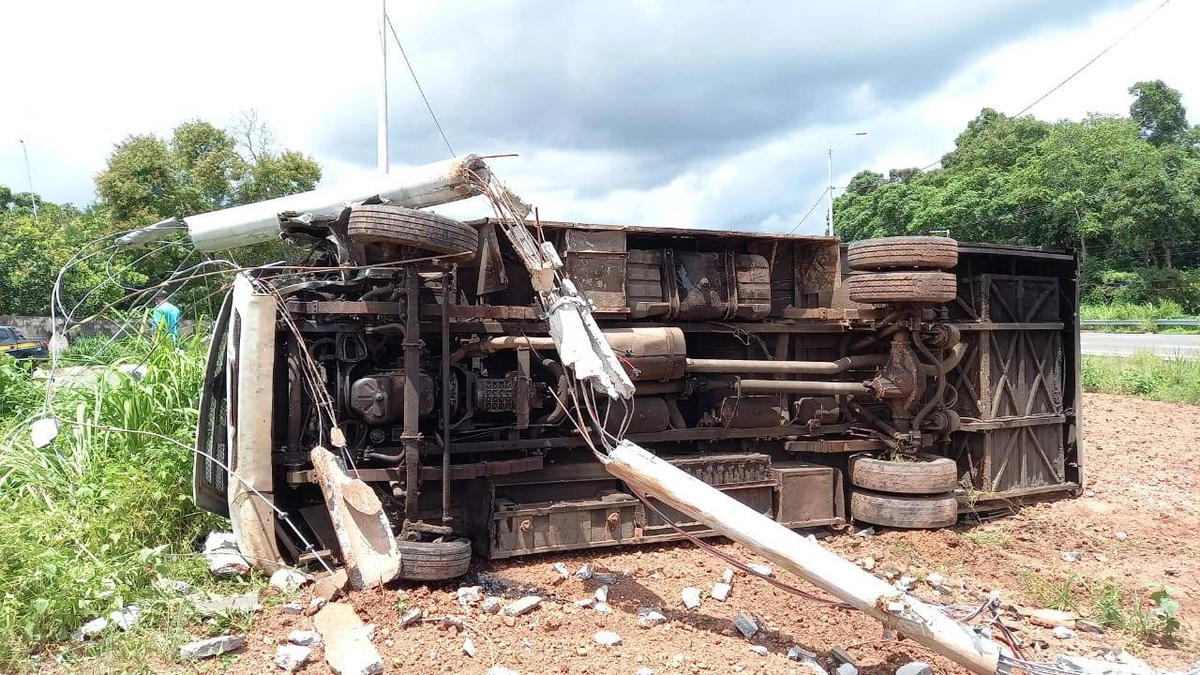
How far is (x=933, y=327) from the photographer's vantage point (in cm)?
625

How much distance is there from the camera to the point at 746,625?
418 centimetres

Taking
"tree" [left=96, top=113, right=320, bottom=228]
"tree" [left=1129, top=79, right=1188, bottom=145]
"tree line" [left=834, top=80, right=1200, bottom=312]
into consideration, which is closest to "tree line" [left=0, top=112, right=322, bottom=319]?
"tree" [left=96, top=113, right=320, bottom=228]

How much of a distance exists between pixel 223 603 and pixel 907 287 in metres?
5.24

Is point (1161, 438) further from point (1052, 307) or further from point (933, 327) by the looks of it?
point (933, 327)

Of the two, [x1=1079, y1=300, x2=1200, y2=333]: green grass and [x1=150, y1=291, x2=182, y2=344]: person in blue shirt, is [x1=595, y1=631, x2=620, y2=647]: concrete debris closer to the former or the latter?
[x1=150, y1=291, x2=182, y2=344]: person in blue shirt

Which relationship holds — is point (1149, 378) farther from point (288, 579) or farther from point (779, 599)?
point (288, 579)

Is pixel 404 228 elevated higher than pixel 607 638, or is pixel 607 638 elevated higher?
pixel 404 228

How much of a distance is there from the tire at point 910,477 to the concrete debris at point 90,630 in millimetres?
5376

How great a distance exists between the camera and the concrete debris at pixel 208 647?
3.62 m

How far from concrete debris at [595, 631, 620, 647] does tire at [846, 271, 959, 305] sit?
3.43 m

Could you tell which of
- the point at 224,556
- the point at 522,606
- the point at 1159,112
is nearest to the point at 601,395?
the point at 522,606

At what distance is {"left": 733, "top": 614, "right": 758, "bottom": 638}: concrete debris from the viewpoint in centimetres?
414

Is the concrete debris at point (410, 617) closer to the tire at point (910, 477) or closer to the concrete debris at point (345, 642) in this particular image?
the concrete debris at point (345, 642)

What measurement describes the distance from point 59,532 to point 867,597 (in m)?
5.14
